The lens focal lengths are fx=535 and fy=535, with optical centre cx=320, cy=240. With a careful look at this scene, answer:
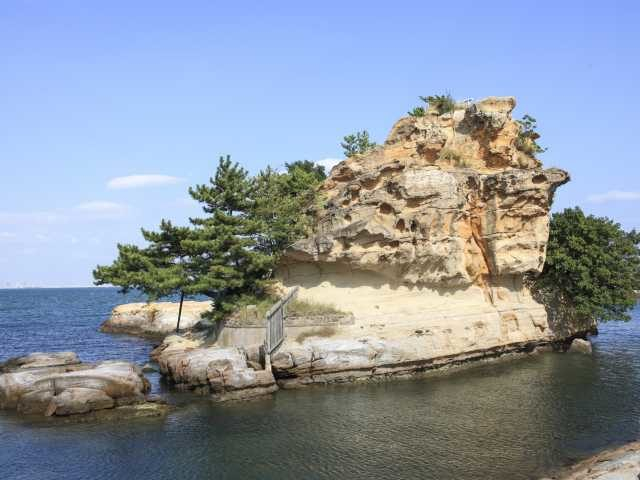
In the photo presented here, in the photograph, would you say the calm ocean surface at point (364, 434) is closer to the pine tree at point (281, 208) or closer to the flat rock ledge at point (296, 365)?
the flat rock ledge at point (296, 365)

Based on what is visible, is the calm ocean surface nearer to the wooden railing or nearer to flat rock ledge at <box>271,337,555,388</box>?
flat rock ledge at <box>271,337,555,388</box>

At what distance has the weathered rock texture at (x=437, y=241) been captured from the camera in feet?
105

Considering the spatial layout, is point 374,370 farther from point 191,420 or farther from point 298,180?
point 298,180

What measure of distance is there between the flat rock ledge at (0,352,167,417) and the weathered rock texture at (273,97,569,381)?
34.8 ft

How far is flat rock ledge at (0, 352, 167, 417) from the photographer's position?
22.9 metres

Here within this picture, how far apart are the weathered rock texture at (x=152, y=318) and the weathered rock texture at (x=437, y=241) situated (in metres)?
24.4

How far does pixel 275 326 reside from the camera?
29.0 metres

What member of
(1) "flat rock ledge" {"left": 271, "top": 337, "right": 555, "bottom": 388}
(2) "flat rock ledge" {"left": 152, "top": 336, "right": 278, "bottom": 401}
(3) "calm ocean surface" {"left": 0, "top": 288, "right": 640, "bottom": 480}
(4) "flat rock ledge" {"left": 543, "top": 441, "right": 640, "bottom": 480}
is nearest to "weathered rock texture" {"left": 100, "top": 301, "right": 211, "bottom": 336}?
(2) "flat rock ledge" {"left": 152, "top": 336, "right": 278, "bottom": 401}

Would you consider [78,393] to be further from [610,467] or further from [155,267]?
[610,467]

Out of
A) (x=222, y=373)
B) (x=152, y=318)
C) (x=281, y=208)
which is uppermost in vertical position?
(x=281, y=208)

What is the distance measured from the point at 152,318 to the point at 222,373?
115 feet

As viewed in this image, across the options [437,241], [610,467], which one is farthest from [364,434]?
[437,241]

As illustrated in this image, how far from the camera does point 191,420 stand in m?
22.2

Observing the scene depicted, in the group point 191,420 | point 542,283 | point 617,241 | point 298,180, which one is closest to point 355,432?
point 191,420
